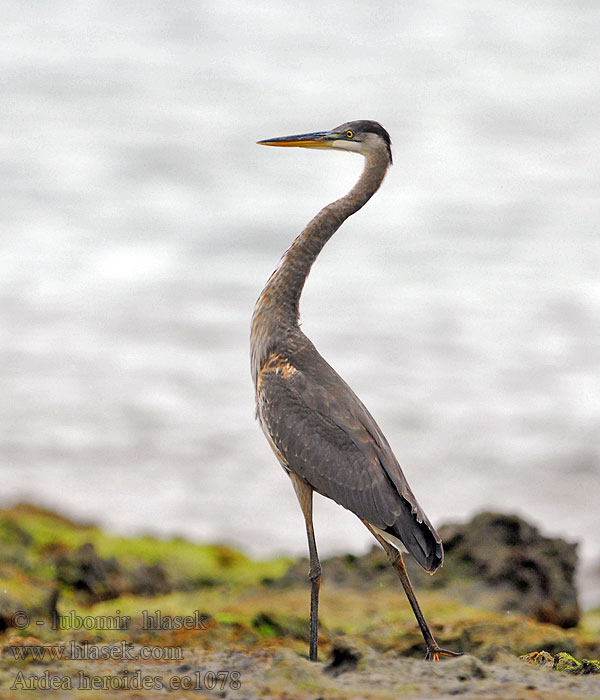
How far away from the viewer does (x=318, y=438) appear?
25.2ft

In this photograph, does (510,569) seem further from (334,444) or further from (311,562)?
(334,444)

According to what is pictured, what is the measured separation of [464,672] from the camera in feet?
18.5

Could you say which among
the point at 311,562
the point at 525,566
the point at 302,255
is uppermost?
the point at 302,255

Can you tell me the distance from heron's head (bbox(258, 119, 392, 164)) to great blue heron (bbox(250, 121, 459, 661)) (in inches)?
38.4

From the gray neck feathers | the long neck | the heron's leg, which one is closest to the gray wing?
the heron's leg

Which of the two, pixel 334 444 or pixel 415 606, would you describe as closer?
pixel 415 606

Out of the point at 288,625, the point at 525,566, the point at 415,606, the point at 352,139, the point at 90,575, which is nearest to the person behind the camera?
the point at 415,606

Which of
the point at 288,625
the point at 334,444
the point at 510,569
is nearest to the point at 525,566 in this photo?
the point at 510,569

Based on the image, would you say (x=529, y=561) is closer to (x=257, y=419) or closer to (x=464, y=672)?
(x=257, y=419)

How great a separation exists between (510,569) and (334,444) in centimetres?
466

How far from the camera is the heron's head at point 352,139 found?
29.6 feet

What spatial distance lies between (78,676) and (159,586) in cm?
834

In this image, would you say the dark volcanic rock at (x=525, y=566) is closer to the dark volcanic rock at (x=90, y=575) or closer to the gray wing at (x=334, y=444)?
the gray wing at (x=334, y=444)

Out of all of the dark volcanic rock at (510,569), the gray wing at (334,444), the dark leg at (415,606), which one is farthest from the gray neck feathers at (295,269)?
the dark volcanic rock at (510,569)
